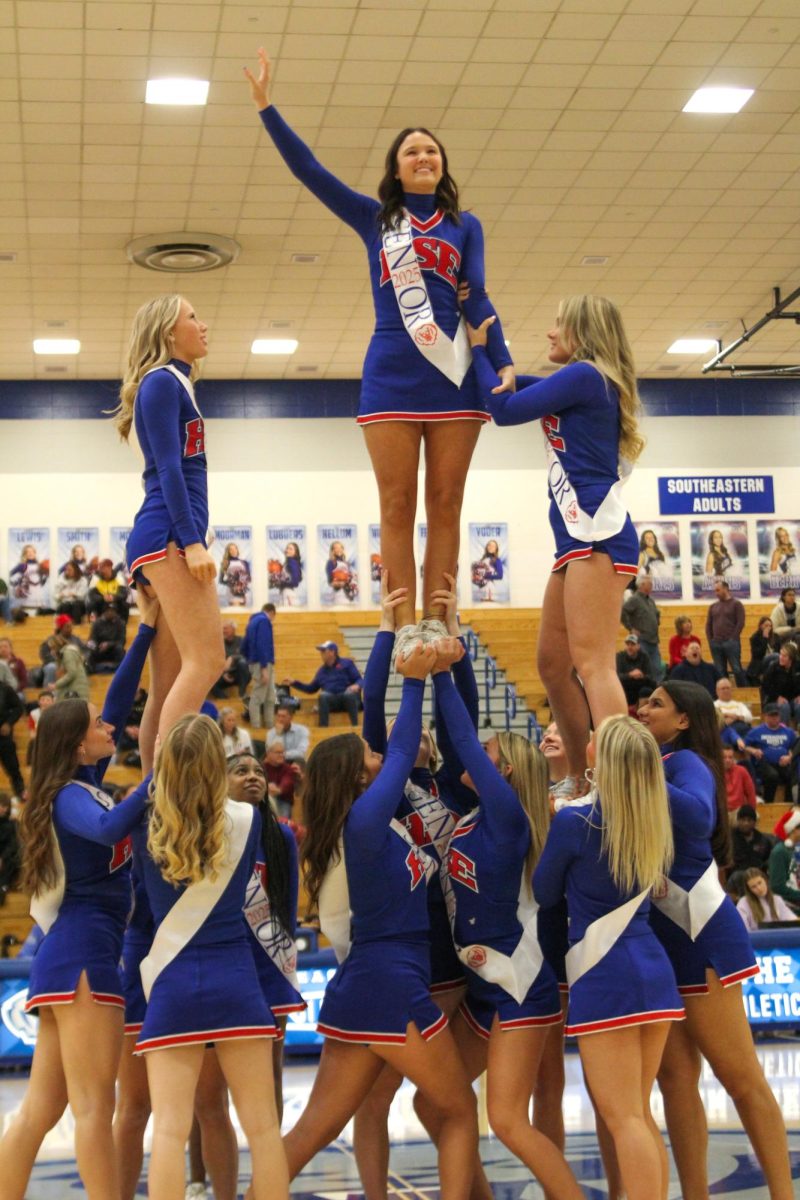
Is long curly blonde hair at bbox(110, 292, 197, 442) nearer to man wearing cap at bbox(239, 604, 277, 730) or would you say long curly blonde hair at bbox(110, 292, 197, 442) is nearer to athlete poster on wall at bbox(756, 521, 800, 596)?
man wearing cap at bbox(239, 604, 277, 730)

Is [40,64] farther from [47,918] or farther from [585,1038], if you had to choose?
[585,1038]

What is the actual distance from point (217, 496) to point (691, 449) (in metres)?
7.60

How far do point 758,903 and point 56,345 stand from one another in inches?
523

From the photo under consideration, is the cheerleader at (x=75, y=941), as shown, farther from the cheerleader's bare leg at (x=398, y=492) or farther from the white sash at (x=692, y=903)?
the white sash at (x=692, y=903)

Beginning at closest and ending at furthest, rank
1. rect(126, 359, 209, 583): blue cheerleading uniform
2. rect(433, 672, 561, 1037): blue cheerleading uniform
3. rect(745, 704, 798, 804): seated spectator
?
rect(433, 672, 561, 1037): blue cheerleading uniform → rect(126, 359, 209, 583): blue cheerleading uniform → rect(745, 704, 798, 804): seated spectator

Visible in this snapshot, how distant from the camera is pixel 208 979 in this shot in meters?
4.26

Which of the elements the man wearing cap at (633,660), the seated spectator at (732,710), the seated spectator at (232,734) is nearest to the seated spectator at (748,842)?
the man wearing cap at (633,660)

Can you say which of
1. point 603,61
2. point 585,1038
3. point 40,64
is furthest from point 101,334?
point 585,1038

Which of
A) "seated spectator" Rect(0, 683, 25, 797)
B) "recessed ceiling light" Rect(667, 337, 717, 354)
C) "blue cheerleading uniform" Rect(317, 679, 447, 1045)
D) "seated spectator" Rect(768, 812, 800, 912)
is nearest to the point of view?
"blue cheerleading uniform" Rect(317, 679, 447, 1045)

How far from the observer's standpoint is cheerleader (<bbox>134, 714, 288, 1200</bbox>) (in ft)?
13.8

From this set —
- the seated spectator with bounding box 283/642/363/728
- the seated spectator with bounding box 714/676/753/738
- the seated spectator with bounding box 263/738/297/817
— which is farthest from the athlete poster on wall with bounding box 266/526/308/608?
the seated spectator with bounding box 263/738/297/817

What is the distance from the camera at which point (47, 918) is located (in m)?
4.60

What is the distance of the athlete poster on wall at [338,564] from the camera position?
72.0 feet

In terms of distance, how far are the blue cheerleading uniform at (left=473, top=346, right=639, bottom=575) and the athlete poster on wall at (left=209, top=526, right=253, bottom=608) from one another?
1634 centimetres
